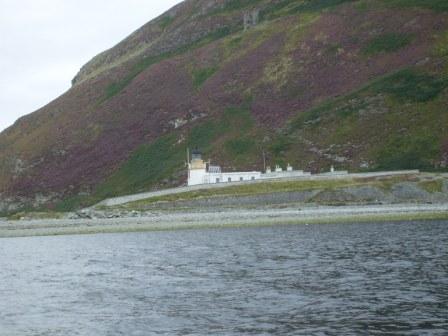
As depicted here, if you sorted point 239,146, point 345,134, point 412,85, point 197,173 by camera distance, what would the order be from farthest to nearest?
point 239,146, point 412,85, point 345,134, point 197,173

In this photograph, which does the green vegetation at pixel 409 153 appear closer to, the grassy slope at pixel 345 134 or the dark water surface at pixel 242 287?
the grassy slope at pixel 345 134

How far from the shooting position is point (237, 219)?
265ft

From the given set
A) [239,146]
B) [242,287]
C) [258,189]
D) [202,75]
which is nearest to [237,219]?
[258,189]

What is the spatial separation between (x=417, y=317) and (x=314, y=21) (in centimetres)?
15651

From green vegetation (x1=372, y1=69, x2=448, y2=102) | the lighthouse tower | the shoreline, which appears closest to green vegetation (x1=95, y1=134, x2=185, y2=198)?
the lighthouse tower

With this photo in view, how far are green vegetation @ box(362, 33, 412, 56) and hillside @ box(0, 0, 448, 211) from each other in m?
0.30

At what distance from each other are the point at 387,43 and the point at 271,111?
2790 cm

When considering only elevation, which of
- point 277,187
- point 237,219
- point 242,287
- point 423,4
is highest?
point 423,4

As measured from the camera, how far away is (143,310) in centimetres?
2916

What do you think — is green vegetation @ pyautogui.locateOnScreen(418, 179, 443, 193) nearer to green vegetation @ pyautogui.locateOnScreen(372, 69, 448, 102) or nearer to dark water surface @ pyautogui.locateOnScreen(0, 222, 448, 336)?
dark water surface @ pyautogui.locateOnScreen(0, 222, 448, 336)

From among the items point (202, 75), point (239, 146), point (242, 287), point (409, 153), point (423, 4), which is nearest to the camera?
point (242, 287)

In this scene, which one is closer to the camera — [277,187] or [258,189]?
[277,187]

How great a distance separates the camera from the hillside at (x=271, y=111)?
414 feet

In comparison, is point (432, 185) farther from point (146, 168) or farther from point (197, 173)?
point (146, 168)
